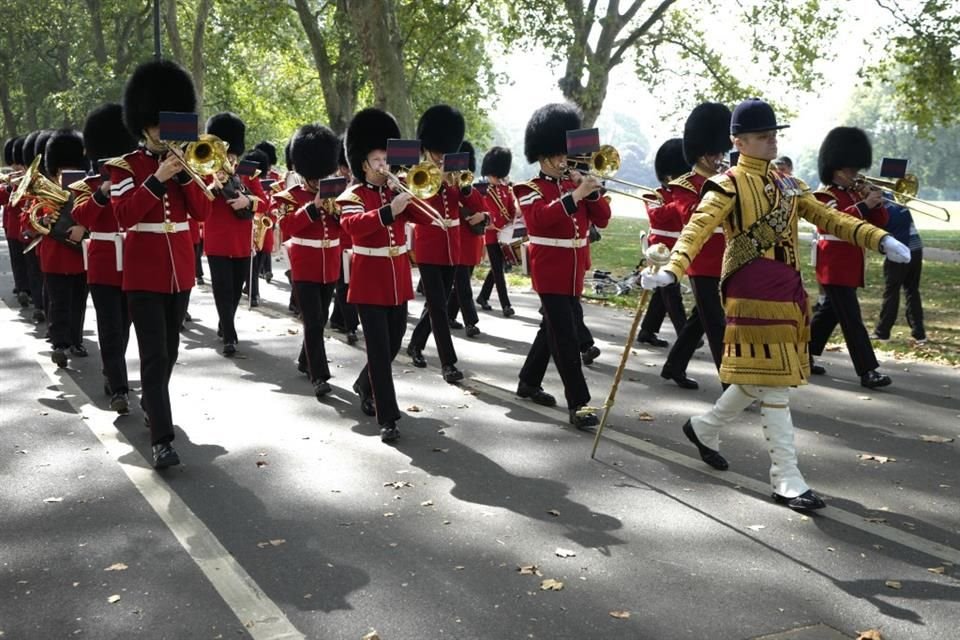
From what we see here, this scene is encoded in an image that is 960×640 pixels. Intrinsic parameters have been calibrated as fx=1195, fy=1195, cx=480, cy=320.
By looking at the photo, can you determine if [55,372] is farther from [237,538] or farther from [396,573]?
[396,573]

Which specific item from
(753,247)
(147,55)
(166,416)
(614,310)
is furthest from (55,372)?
(147,55)

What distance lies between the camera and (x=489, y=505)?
5789 mm

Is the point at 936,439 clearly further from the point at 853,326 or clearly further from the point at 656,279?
the point at 656,279

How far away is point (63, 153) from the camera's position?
33.4 feet

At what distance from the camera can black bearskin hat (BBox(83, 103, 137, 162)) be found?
8.62m

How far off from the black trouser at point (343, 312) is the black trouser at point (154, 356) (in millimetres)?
4491

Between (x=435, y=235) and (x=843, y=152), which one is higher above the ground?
(x=843, y=152)

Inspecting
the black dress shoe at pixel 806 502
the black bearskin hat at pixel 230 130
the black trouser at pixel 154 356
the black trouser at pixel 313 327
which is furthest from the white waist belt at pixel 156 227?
the black bearskin hat at pixel 230 130

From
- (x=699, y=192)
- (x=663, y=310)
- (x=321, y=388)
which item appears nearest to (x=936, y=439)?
(x=699, y=192)

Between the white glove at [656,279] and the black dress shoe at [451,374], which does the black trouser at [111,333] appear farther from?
the white glove at [656,279]

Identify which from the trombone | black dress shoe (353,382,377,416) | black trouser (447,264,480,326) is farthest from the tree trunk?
black dress shoe (353,382,377,416)

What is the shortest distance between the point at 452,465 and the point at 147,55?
35816mm

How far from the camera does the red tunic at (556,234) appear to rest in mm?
7645

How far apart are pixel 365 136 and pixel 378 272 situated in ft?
3.21
